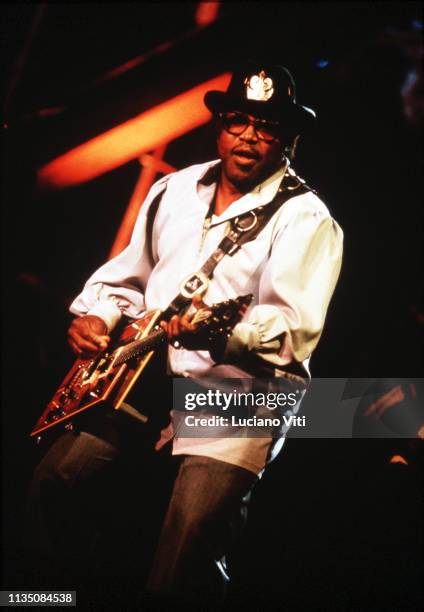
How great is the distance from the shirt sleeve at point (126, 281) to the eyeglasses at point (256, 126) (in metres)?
0.58

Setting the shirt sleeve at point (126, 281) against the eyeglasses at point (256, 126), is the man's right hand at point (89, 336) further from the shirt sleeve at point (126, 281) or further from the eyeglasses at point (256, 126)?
the eyeglasses at point (256, 126)

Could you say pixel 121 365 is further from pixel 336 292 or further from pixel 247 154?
pixel 336 292

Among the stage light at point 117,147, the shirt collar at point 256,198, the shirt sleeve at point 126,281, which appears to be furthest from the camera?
the stage light at point 117,147

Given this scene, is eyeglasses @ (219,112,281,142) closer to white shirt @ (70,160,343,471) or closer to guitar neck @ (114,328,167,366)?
white shirt @ (70,160,343,471)

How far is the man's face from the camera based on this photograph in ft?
8.04

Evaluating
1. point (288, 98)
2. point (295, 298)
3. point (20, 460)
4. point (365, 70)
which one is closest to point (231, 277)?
point (295, 298)

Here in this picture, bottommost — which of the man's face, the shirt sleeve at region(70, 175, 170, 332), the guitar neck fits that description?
the guitar neck

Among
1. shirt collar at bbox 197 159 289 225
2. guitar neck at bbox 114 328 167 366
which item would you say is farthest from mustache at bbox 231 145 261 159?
guitar neck at bbox 114 328 167 366

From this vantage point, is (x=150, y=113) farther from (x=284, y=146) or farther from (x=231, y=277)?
(x=231, y=277)

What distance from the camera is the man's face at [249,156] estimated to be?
8.04 ft

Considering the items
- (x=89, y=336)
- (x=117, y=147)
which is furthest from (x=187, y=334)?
(x=117, y=147)

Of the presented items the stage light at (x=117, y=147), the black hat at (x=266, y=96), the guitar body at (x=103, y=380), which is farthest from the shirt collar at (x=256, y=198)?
the stage light at (x=117, y=147)

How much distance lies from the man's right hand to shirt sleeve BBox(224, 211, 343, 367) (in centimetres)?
75

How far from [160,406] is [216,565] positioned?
0.71 meters
